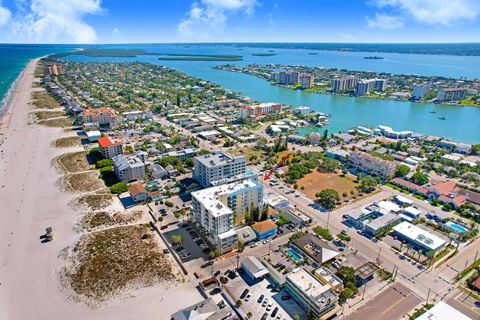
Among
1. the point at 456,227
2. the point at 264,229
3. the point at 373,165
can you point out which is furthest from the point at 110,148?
the point at 456,227

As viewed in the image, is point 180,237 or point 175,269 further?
point 180,237

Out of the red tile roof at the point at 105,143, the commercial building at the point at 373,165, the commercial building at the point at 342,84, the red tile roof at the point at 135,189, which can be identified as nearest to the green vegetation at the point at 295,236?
the red tile roof at the point at 135,189

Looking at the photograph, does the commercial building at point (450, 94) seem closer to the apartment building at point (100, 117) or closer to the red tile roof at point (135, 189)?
the apartment building at point (100, 117)

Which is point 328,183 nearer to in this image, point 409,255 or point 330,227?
point 330,227

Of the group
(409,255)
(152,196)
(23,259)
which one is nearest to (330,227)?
(409,255)

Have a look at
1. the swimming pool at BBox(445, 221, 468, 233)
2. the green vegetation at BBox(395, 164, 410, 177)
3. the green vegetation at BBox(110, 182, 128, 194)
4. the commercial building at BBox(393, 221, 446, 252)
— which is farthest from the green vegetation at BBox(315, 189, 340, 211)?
the green vegetation at BBox(110, 182, 128, 194)

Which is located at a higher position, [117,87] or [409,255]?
[117,87]

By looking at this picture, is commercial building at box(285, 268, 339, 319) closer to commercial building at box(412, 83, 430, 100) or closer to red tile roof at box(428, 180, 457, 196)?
red tile roof at box(428, 180, 457, 196)
